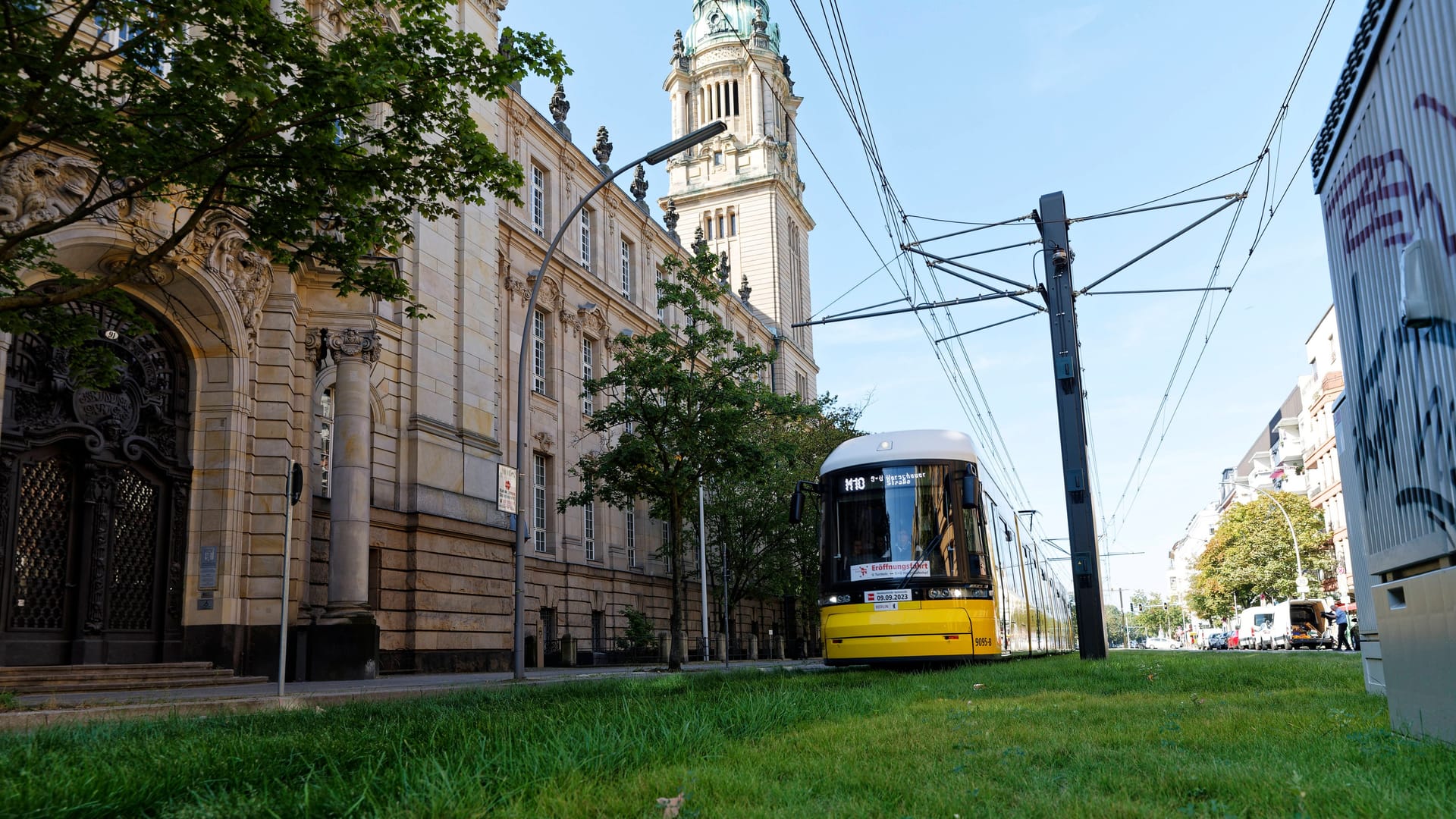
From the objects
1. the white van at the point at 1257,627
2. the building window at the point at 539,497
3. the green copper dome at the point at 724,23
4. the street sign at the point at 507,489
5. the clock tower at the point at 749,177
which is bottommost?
the white van at the point at 1257,627

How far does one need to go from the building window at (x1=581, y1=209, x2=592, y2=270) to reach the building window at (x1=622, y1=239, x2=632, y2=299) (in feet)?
10.9

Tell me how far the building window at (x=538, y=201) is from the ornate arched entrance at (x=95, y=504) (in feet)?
67.4

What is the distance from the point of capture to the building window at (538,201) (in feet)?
124

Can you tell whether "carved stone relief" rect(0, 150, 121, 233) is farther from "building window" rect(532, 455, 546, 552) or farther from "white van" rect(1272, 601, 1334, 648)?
"white van" rect(1272, 601, 1334, 648)

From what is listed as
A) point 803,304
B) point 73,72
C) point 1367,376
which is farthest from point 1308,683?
point 803,304

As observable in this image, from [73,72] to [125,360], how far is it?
898 centimetres

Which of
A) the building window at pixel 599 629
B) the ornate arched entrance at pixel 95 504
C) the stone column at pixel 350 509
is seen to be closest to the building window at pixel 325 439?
the stone column at pixel 350 509

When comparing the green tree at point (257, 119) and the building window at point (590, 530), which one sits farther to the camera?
the building window at point (590, 530)

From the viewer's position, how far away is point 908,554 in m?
15.6

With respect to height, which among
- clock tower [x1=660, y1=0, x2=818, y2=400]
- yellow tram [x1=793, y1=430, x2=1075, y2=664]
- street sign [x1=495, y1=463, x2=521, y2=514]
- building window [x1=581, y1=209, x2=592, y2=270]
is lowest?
yellow tram [x1=793, y1=430, x2=1075, y2=664]

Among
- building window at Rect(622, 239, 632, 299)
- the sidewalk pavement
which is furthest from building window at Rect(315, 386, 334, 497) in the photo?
building window at Rect(622, 239, 632, 299)

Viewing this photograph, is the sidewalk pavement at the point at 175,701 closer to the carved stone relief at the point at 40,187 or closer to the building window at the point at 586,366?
the carved stone relief at the point at 40,187

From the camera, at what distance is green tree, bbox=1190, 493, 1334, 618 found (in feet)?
224

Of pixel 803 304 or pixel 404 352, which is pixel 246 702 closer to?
pixel 404 352
